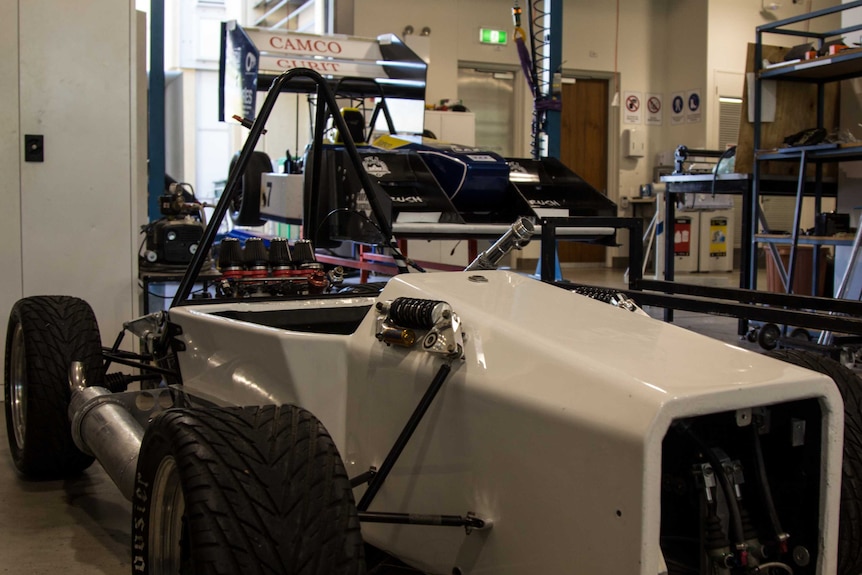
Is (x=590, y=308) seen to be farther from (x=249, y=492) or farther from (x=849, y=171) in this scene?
(x=849, y=171)

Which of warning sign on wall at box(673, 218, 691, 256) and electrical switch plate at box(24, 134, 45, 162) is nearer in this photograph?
electrical switch plate at box(24, 134, 45, 162)

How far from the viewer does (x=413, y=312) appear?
5.36ft

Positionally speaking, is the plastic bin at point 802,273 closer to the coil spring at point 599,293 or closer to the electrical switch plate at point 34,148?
the coil spring at point 599,293

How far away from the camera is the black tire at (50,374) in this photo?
279cm

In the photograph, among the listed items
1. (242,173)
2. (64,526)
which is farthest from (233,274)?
(64,526)

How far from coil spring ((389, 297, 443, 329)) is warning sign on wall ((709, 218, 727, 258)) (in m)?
11.0

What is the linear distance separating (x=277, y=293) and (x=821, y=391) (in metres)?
1.83

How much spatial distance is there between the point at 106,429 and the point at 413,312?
3.68ft

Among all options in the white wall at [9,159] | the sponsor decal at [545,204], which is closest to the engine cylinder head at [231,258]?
the white wall at [9,159]

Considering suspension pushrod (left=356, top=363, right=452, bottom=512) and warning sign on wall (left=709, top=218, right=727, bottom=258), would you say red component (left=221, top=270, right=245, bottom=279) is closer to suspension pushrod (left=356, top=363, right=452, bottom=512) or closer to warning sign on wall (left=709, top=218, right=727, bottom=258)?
suspension pushrod (left=356, top=363, right=452, bottom=512)

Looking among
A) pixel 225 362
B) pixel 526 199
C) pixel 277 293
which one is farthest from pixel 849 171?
pixel 225 362

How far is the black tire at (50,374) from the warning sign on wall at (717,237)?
34.0 ft

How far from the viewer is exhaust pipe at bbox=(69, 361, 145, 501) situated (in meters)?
2.12

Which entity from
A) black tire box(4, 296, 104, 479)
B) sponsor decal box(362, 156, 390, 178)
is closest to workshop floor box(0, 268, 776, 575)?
black tire box(4, 296, 104, 479)
